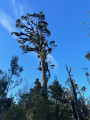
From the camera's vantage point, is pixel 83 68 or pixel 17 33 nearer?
pixel 17 33


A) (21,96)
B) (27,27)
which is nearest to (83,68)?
(27,27)

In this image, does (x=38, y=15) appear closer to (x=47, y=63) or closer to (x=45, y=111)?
(x=47, y=63)

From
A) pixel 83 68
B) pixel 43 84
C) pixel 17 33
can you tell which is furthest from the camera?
pixel 83 68

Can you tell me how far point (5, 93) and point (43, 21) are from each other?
519 inches

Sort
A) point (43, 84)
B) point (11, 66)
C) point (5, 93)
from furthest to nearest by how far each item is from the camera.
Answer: point (11, 66)
point (43, 84)
point (5, 93)

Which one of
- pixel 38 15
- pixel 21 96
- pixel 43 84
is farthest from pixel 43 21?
pixel 21 96

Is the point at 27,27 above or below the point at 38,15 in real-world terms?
below

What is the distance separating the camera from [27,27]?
64.3ft

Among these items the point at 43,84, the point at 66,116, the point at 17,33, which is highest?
the point at 17,33

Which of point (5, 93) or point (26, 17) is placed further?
point (26, 17)

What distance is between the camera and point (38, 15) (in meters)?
19.9

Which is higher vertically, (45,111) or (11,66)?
(11,66)

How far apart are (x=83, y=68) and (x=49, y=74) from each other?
24801mm

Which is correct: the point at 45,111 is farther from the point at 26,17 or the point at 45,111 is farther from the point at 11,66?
the point at 26,17
